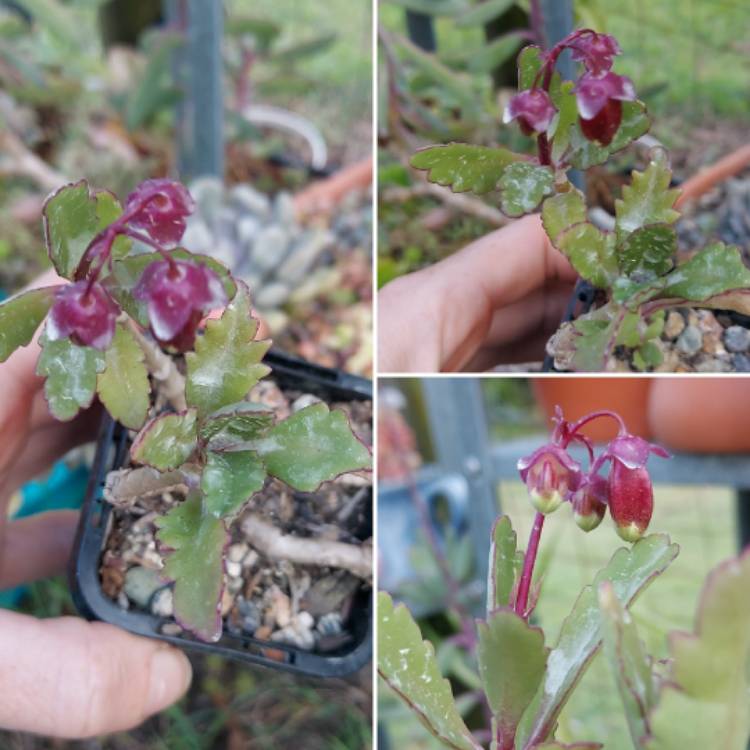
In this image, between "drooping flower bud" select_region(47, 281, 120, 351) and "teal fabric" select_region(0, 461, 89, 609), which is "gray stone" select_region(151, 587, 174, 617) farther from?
"teal fabric" select_region(0, 461, 89, 609)

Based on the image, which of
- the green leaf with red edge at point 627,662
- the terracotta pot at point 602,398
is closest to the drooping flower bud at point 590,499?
the green leaf with red edge at point 627,662

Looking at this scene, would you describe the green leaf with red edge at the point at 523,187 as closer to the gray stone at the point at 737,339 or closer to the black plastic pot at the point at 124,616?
the gray stone at the point at 737,339

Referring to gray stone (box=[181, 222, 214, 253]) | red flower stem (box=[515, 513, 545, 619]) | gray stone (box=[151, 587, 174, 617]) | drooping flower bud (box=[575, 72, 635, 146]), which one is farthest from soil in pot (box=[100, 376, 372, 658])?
gray stone (box=[181, 222, 214, 253])

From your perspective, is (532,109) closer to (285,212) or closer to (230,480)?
(230,480)

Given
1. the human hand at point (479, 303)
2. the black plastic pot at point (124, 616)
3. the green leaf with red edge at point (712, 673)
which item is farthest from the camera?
the human hand at point (479, 303)

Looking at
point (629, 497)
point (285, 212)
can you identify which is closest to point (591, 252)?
point (629, 497)

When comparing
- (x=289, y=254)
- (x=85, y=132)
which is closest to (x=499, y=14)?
(x=289, y=254)

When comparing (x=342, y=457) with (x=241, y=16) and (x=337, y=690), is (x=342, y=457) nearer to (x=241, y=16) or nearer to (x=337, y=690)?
(x=337, y=690)
